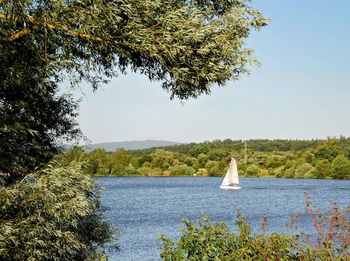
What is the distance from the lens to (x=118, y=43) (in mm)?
10312

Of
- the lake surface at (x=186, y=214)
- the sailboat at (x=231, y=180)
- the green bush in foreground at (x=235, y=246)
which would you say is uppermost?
the green bush in foreground at (x=235, y=246)

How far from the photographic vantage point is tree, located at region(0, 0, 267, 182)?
9727 millimetres

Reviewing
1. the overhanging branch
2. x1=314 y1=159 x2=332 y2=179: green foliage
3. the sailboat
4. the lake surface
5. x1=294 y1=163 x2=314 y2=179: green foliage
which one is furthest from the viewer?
x1=294 y1=163 x2=314 y2=179: green foliage

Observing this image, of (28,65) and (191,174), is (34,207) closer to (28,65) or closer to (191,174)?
(28,65)

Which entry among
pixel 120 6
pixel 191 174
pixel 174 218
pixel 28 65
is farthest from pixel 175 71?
pixel 191 174

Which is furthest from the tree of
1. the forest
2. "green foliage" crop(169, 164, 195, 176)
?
"green foliage" crop(169, 164, 195, 176)

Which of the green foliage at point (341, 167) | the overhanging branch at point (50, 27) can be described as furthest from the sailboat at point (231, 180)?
the overhanging branch at point (50, 27)

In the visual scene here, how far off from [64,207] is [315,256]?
423cm

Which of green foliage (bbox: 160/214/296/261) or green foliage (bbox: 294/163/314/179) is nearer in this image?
green foliage (bbox: 160/214/296/261)

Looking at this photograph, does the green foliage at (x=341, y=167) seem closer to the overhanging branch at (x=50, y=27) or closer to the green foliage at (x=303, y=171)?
the green foliage at (x=303, y=171)

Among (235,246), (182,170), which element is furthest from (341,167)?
(235,246)

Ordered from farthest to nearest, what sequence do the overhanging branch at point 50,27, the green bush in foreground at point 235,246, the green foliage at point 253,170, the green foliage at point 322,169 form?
1. the green foliage at point 253,170
2. the green foliage at point 322,169
3. the green bush in foreground at point 235,246
4. the overhanging branch at point 50,27

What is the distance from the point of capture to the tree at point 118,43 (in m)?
9.73

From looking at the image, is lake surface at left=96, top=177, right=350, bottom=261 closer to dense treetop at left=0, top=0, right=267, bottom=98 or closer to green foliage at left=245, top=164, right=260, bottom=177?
dense treetop at left=0, top=0, right=267, bottom=98
